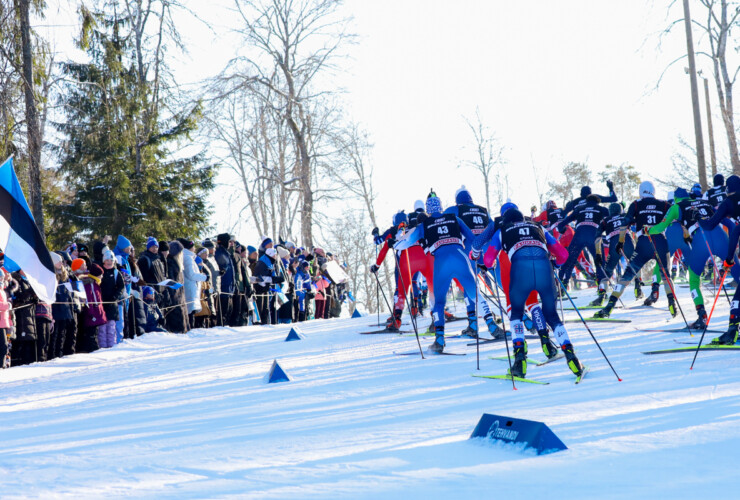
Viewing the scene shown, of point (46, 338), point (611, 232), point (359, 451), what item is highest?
point (611, 232)

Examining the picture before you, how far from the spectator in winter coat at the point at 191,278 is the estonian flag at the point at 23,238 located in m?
7.27

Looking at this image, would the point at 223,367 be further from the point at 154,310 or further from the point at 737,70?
the point at 737,70

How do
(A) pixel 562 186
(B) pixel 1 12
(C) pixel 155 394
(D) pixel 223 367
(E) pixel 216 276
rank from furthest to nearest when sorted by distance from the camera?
(A) pixel 562 186 < (E) pixel 216 276 < (B) pixel 1 12 < (D) pixel 223 367 < (C) pixel 155 394

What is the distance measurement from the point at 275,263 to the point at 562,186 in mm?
37178

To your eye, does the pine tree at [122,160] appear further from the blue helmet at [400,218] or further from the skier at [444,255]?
the skier at [444,255]

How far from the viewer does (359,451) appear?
5117 mm

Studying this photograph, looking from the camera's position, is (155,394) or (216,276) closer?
(155,394)

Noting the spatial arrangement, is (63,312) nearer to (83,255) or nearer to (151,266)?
(83,255)

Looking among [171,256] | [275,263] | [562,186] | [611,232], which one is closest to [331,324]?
[275,263]

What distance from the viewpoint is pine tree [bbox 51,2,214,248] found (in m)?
26.9

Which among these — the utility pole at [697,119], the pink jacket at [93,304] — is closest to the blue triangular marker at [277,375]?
the pink jacket at [93,304]

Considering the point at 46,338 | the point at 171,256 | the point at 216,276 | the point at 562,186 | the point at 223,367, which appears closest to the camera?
the point at 223,367

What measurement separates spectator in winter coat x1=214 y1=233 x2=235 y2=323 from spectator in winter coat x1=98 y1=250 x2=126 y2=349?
443 centimetres

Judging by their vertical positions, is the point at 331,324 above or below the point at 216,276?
below
